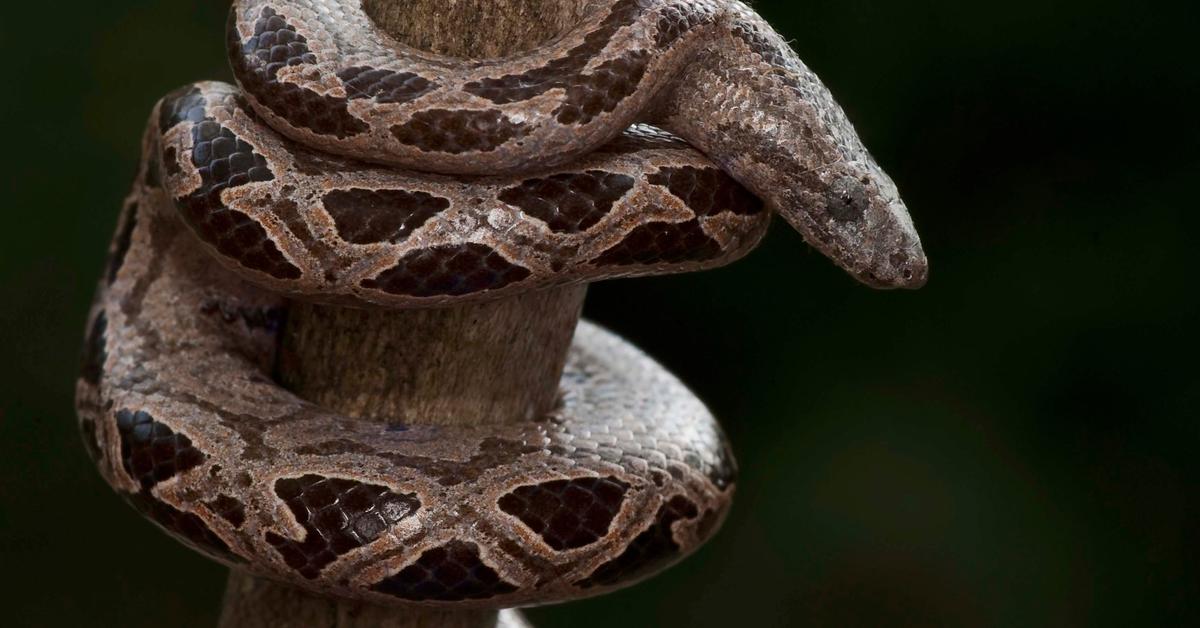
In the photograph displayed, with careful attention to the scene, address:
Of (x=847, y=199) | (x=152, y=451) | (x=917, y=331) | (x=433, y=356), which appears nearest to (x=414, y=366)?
(x=433, y=356)

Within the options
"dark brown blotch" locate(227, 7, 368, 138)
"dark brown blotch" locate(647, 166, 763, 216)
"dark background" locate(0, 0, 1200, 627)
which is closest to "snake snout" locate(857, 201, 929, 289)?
"dark brown blotch" locate(647, 166, 763, 216)

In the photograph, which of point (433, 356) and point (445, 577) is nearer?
point (445, 577)

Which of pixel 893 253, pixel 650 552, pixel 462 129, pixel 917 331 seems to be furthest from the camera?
pixel 917 331

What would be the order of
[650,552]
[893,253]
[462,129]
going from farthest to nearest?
1. [650,552]
2. [893,253]
3. [462,129]

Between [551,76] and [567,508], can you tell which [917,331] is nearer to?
[567,508]

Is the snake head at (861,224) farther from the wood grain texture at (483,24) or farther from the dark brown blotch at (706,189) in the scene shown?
the wood grain texture at (483,24)

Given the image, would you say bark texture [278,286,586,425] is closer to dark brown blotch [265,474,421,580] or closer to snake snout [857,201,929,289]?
dark brown blotch [265,474,421,580]

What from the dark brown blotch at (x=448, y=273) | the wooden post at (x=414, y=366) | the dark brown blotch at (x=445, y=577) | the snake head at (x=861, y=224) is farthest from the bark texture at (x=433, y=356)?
the snake head at (x=861, y=224)
